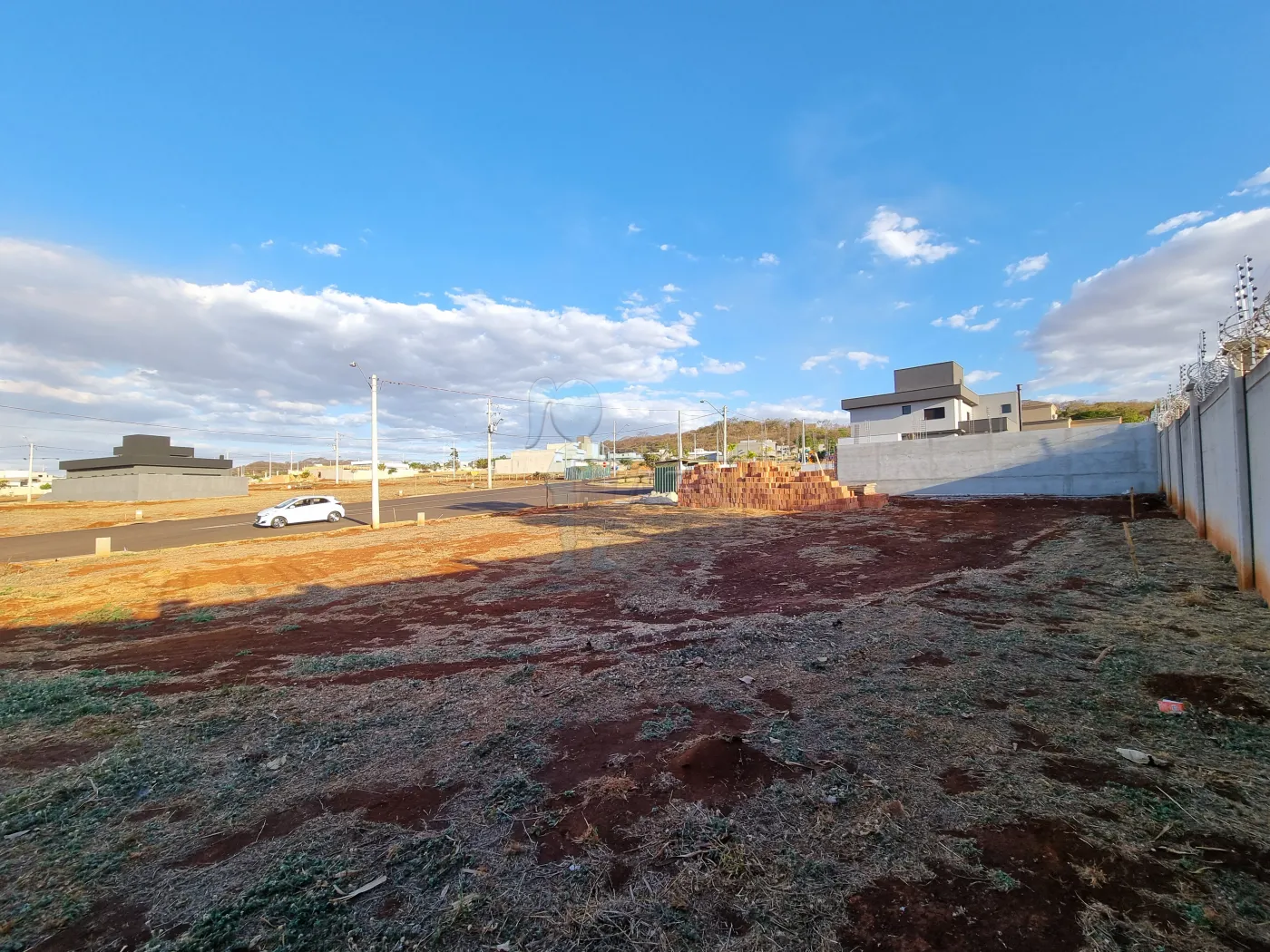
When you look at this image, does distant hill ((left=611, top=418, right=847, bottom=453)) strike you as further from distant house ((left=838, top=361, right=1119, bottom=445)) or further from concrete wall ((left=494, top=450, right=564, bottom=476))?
distant house ((left=838, top=361, right=1119, bottom=445))

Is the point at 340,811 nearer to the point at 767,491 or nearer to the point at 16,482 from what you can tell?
the point at 767,491

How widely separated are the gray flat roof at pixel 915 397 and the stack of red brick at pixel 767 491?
23.8 metres

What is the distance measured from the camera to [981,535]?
1350cm

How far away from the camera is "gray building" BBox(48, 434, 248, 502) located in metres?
41.6

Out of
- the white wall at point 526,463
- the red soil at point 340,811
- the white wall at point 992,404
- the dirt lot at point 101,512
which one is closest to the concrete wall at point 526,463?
the white wall at point 526,463

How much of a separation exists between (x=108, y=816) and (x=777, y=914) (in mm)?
3638

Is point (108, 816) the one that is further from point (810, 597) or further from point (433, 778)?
point (810, 597)

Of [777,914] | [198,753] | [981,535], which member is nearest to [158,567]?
[198,753]

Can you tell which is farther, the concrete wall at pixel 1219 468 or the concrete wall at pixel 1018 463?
the concrete wall at pixel 1018 463

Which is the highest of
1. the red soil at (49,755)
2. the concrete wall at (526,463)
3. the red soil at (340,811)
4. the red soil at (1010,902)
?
the concrete wall at (526,463)

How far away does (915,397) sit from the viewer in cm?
4312

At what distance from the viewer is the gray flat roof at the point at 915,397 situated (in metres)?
42.1

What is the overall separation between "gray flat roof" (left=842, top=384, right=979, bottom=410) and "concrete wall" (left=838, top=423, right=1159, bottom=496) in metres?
19.6

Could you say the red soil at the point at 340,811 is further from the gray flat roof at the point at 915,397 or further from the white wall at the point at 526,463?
the white wall at the point at 526,463
